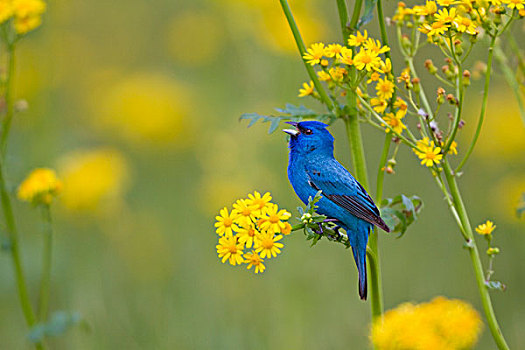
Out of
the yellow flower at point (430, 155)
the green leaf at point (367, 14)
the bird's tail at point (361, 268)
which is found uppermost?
the green leaf at point (367, 14)

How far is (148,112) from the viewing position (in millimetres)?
6887

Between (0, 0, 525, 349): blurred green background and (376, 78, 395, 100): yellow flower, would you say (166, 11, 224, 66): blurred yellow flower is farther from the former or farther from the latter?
(376, 78, 395, 100): yellow flower

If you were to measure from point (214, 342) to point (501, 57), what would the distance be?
2471 mm

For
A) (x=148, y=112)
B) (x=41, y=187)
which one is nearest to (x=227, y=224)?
(x=41, y=187)

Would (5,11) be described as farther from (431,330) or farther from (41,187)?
(431,330)

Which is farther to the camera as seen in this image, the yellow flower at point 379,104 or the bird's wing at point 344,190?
the yellow flower at point 379,104

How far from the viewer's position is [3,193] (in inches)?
125

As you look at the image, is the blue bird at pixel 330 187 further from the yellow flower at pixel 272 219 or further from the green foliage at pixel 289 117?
the yellow flower at pixel 272 219

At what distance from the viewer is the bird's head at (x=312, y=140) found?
93.2 inches

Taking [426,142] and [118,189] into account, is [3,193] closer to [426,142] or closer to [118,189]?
[426,142]

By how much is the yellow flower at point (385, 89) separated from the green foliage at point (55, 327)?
177 centimetres

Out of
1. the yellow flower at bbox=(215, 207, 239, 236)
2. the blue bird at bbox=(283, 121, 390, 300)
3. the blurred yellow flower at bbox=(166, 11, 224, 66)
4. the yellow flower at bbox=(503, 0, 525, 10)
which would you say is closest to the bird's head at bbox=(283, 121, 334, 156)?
the blue bird at bbox=(283, 121, 390, 300)

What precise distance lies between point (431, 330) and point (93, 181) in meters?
3.96

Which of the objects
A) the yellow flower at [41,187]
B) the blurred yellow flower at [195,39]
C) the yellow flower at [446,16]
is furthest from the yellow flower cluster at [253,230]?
the blurred yellow flower at [195,39]
